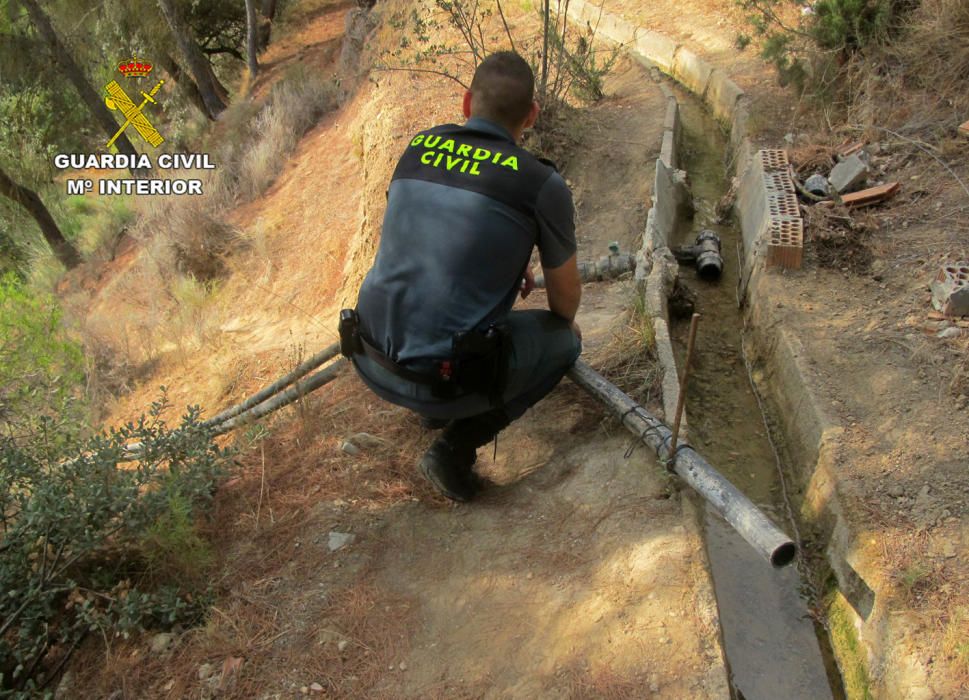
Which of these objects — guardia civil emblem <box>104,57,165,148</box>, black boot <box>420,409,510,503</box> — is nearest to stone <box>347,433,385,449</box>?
black boot <box>420,409,510,503</box>

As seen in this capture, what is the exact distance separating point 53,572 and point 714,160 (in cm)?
752

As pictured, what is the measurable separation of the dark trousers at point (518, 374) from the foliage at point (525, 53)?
3116 millimetres

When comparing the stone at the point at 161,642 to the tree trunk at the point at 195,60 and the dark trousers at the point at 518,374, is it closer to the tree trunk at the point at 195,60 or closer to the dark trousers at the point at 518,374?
the dark trousers at the point at 518,374

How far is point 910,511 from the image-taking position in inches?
130

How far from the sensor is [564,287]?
3.06 metres

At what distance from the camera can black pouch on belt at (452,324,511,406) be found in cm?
277

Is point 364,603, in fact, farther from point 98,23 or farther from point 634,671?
point 98,23

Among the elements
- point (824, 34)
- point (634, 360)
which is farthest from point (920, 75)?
point (634, 360)

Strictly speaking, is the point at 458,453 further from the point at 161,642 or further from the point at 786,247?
the point at 786,247

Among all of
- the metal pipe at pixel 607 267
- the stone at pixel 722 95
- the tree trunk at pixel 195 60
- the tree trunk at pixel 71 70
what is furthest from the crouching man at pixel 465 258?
the tree trunk at pixel 195 60

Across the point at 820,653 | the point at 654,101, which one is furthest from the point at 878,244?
the point at 654,101

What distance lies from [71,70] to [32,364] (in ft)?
31.0

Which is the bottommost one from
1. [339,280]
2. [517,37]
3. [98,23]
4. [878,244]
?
[339,280]

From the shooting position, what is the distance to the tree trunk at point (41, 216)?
14.1m
